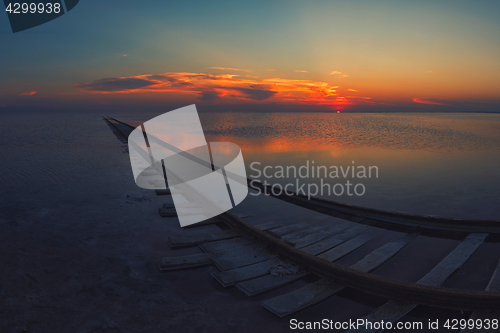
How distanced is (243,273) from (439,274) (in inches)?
93.9

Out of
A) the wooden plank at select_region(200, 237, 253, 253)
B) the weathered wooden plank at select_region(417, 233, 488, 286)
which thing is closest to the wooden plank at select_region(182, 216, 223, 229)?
the wooden plank at select_region(200, 237, 253, 253)

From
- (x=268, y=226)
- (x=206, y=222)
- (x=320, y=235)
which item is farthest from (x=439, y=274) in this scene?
(x=206, y=222)

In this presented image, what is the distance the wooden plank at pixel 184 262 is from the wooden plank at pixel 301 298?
3.77ft

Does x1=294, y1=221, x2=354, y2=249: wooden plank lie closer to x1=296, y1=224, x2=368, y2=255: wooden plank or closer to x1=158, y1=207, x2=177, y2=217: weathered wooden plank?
x1=296, y1=224, x2=368, y2=255: wooden plank

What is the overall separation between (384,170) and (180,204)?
28.3ft

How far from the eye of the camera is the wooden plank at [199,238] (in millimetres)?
4231

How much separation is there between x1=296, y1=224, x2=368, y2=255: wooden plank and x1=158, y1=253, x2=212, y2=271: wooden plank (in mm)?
1462

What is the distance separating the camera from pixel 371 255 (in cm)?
401

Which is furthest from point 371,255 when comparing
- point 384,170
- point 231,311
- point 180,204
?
point 384,170

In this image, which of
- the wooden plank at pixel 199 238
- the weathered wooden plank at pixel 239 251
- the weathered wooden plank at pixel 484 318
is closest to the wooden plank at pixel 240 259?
the weathered wooden plank at pixel 239 251

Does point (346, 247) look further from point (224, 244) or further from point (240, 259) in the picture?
point (224, 244)

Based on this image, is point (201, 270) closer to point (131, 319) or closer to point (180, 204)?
point (131, 319)

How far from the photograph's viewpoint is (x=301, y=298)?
2.92m

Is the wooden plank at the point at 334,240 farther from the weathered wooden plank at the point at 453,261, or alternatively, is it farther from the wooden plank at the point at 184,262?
the wooden plank at the point at 184,262
